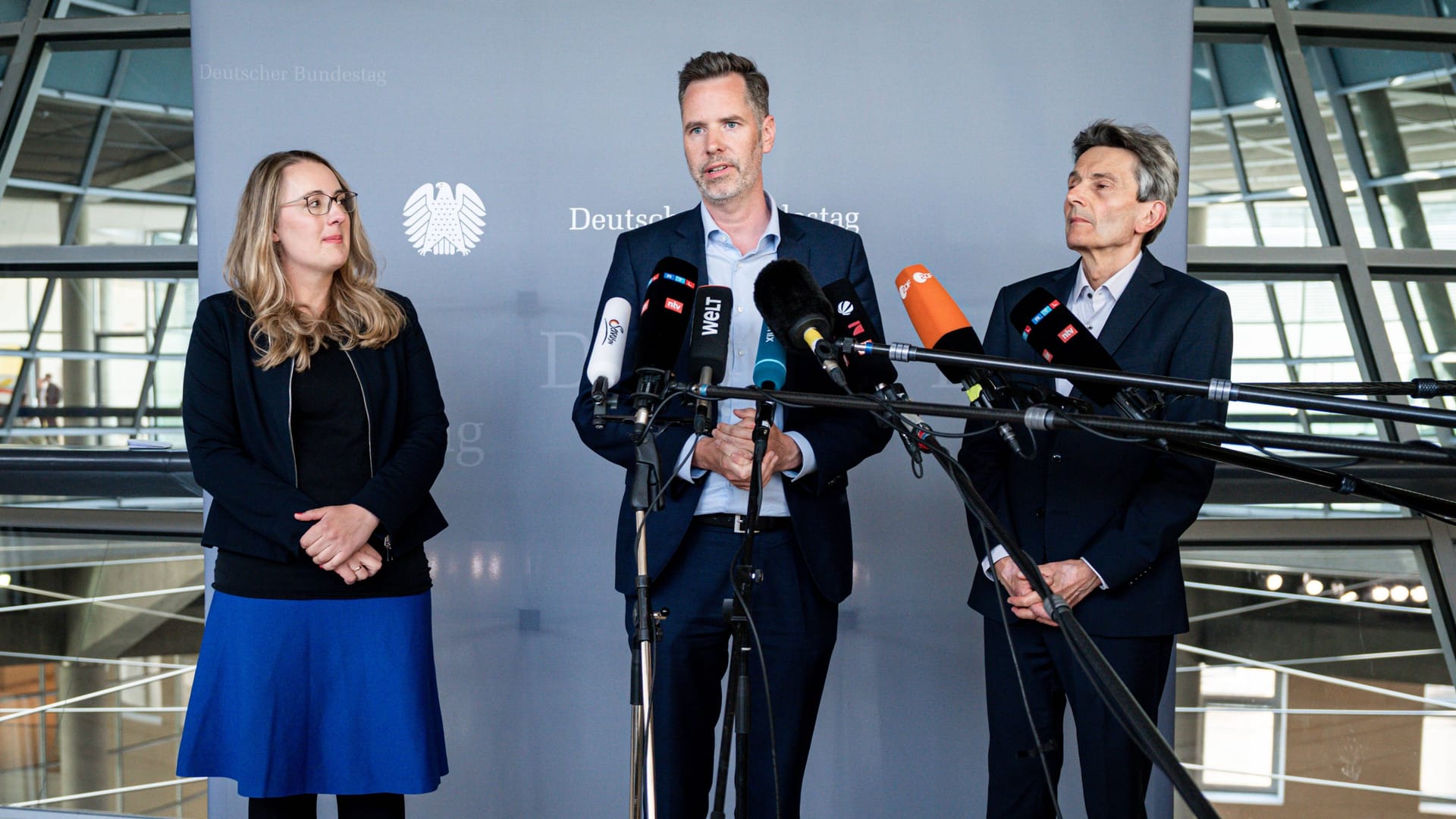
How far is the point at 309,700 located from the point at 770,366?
1290 mm

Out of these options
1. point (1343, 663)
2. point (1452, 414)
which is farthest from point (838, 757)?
point (1343, 663)

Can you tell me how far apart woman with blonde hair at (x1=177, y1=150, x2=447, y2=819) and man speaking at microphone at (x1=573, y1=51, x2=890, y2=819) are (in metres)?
0.46

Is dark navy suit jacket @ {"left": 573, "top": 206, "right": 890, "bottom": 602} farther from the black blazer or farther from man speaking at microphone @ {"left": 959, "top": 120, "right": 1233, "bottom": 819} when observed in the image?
the black blazer

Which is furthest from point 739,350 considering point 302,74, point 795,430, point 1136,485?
point 302,74

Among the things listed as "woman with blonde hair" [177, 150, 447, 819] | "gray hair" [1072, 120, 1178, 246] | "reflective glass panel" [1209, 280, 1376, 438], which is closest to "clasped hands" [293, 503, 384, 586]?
"woman with blonde hair" [177, 150, 447, 819]

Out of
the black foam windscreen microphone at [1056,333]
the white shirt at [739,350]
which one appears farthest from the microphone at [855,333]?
the white shirt at [739,350]

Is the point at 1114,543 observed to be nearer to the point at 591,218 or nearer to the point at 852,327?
the point at 852,327

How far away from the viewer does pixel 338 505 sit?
90.9 inches

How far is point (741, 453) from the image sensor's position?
210cm

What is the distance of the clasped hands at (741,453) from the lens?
6.89 ft

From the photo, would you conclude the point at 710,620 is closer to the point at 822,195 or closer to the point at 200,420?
the point at 200,420

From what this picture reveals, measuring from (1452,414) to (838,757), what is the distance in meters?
2.20

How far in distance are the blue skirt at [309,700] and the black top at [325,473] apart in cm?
3

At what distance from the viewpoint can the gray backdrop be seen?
3.16 m
